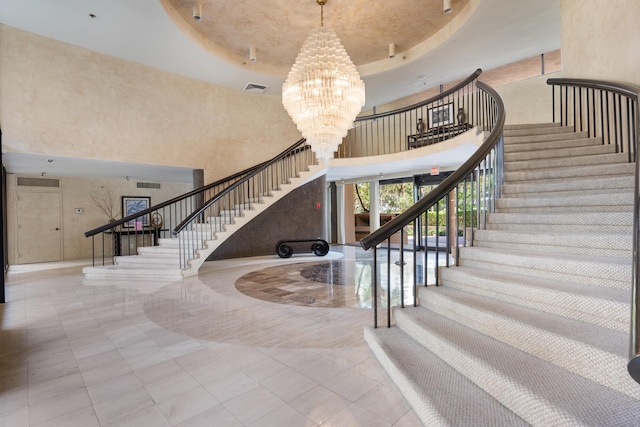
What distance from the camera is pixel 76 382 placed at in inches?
94.1

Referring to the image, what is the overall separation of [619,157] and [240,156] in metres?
8.21

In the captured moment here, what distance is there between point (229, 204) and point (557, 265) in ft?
21.9

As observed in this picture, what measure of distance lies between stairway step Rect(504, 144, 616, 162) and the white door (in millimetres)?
11833

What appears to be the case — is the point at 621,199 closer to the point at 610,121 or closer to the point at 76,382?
the point at 610,121

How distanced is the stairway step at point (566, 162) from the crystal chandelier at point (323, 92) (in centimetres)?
260

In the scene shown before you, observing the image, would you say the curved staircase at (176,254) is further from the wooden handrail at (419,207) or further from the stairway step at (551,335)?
the stairway step at (551,335)

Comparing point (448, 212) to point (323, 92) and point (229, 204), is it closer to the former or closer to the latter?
point (323, 92)

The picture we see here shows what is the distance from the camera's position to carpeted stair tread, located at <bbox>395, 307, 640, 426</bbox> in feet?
4.38

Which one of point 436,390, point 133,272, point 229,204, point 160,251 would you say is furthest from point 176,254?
point 436,390

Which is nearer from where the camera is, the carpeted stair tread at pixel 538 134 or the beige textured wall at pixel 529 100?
the carpeted stair tread at pixel 538 134

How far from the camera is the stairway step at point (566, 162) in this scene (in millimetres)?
3617

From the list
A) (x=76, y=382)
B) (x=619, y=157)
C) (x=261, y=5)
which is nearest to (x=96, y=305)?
(x=76, y=382)

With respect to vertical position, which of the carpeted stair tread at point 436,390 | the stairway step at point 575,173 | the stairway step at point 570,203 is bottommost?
the carpeted stair tread at point 436,390

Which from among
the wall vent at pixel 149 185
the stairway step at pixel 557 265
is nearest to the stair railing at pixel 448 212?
the stairway step at pixel 557 265
